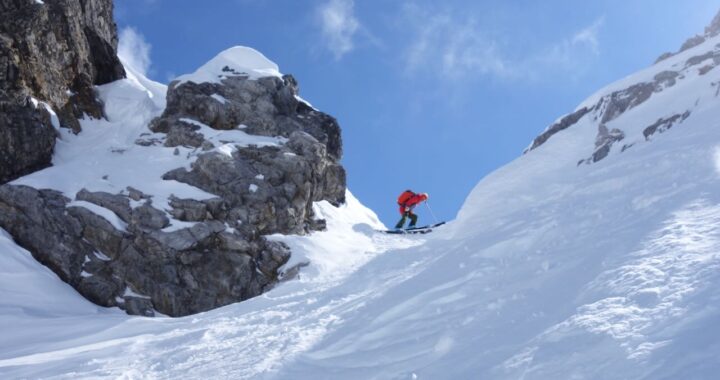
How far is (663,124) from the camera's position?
24.4 meters

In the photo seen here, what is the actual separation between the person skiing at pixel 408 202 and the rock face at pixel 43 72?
17.1 meters

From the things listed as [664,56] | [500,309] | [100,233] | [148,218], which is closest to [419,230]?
[148,218]

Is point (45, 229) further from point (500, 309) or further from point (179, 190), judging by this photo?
point (500, 309)

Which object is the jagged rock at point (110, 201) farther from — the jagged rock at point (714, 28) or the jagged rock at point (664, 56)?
the jagged rock at point (714, 28)

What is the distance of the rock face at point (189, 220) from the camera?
75.5ft

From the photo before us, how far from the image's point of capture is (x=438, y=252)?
→ 17922 mm

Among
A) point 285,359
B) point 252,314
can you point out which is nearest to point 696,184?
point 285,359

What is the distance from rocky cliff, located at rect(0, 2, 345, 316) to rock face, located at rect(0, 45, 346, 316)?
52 mm

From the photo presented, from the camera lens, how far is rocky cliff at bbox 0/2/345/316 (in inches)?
915

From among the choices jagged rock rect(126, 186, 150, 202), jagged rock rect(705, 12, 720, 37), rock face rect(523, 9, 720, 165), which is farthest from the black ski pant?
jagged rock rect(705, 12, 720, 37)

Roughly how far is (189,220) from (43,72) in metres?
12.6

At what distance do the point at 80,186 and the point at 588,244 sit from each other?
73.4ft

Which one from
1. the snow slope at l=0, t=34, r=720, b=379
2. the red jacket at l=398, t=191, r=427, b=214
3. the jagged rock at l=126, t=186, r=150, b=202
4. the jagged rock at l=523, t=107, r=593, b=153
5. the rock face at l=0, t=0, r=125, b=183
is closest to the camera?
the snow slope at l=0, t=34, r=720, b=379

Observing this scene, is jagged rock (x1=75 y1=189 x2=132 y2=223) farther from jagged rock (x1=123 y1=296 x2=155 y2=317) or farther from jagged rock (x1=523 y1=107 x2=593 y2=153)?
jagged rock (x1=523 y1=107 x2=593 y2=153)
